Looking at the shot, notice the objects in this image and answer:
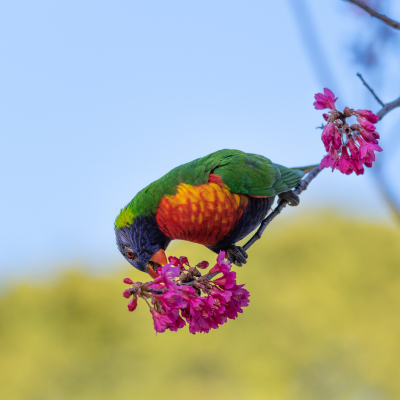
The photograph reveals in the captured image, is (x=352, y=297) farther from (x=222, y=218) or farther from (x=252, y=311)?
(x=222, y=218)

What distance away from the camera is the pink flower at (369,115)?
1678 mm

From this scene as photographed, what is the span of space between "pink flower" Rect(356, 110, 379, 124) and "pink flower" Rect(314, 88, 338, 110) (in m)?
0.11

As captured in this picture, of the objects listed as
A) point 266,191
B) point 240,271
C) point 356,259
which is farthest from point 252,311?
point 266,191

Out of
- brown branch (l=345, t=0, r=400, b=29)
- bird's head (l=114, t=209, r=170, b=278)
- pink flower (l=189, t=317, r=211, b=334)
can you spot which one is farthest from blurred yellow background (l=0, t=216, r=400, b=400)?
brown branch (l=345, t=0, r=400, b=29)

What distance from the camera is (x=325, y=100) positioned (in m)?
1.72

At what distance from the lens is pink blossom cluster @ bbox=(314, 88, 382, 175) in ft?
5.55

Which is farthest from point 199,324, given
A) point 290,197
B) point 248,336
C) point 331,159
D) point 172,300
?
point 248,336

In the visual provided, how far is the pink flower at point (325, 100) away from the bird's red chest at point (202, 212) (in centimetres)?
92

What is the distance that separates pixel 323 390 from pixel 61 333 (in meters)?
6.44

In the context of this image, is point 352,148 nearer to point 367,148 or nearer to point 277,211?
point 367,148

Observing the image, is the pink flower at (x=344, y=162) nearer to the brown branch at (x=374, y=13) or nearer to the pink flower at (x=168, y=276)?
the brown branch at (x=374, y=13)

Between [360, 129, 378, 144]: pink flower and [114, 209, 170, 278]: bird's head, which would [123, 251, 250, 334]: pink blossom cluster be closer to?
[360, 129, 378, 144]: pink flower

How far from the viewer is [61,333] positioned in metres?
10.3

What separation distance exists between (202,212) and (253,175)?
0.47 metres
